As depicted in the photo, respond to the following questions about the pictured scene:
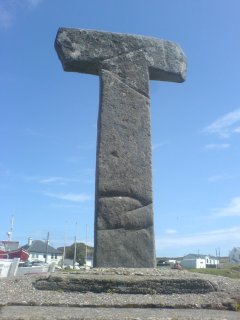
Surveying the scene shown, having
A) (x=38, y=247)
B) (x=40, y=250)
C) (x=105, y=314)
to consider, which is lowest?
(x=105, y=314)

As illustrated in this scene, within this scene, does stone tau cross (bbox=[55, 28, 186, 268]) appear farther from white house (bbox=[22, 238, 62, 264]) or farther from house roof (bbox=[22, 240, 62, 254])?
house roof (bbox=[22, 240, 62, 254])

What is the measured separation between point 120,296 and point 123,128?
230 cm

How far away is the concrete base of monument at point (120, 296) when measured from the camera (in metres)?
2.97

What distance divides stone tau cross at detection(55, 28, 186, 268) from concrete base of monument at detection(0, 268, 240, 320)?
0.79 meters

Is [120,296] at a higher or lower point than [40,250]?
lower

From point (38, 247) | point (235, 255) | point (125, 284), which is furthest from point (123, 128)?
point (38, 247)

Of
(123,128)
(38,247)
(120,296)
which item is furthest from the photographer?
Answer: (38,247)

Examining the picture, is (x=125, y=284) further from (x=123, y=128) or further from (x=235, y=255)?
(x=235, y=255)

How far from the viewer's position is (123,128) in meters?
5.14

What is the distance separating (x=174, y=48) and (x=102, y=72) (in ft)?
4.09

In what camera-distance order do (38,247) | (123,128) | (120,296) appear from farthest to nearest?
(38,247) → (123,128) → (120,296)

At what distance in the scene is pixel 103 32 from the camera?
5531 mm

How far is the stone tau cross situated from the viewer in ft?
15.7

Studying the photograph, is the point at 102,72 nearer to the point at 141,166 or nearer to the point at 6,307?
the point at 141,166
